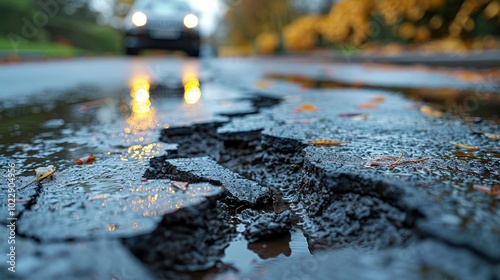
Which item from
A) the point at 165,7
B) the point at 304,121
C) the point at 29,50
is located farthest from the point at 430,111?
the point at 29,50

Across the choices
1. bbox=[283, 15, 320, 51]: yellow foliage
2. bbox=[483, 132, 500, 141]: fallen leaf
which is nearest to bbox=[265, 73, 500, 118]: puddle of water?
bbox=[483, 132, 500, 141]: fallen leaf

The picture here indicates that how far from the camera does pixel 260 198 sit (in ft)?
4.42

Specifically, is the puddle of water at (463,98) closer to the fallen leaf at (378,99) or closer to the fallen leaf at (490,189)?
the fallen leaf at (378,99)

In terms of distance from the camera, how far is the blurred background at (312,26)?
7.13 metres

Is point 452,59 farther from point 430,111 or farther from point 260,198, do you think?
point 260,198

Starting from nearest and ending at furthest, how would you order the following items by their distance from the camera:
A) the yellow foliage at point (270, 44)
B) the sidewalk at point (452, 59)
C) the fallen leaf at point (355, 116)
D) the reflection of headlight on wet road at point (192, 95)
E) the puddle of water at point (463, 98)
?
the fallen leaf at point (355, 116), the puddle of water at point (463, 98), the reflection of headlight on wet road at point (192, 95), the sidewalk at point (452, 59), the yellow foliage at point (270, 44)

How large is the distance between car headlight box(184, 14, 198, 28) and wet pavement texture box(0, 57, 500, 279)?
8.39 metres

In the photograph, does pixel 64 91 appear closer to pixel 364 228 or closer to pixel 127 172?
pixel 127 172

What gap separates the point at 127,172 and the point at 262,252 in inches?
24.2

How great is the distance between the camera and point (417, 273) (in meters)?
0.80

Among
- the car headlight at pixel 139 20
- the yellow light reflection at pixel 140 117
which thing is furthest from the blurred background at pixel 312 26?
the yellow light reflection at pixel 140 117

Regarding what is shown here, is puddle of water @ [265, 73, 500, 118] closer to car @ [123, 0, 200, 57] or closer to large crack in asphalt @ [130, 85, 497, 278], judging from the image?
large crack in asphalt @ [130, 85, 497, 278]

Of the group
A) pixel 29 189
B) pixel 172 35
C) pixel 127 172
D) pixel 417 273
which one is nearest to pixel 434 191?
pixel 417 273

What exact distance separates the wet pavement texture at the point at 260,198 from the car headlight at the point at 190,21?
8.39 meters
